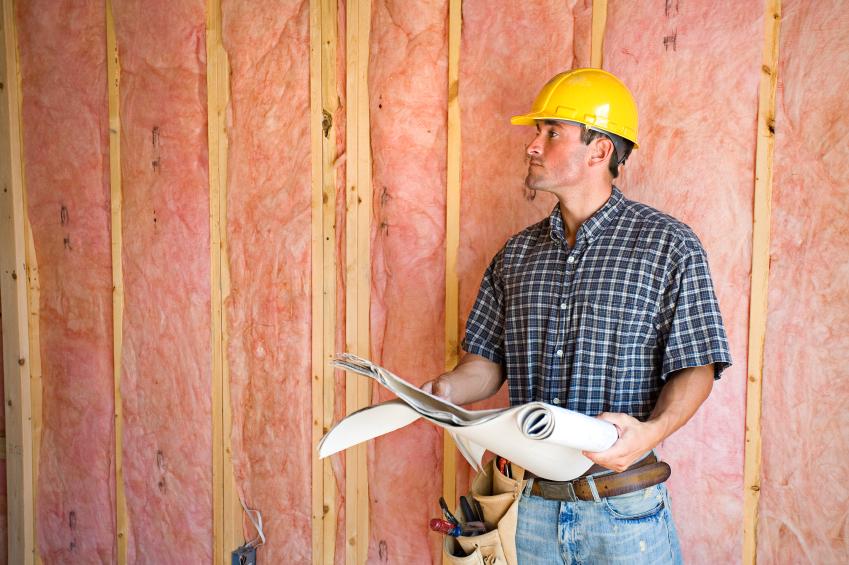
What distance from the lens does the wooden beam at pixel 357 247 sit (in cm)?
248

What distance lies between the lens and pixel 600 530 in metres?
1.63

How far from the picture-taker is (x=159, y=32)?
2865 millimetres

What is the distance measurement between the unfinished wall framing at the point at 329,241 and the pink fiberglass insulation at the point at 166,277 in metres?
0.01

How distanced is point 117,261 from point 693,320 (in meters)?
2.47

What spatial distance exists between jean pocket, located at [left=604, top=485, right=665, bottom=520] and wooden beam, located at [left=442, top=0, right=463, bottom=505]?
0.81 metres

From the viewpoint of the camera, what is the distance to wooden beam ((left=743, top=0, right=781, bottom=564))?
1872 mm

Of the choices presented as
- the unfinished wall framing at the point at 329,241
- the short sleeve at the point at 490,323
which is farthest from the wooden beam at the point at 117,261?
the short sleeve at the point at 490,323

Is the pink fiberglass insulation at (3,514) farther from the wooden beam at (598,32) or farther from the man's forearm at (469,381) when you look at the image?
the wooden beam at (598,32)

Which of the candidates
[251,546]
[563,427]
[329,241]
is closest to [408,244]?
[329,241]

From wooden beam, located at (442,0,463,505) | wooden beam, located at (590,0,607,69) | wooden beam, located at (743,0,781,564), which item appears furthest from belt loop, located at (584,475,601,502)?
wooden beam, located at (590,0,607,69)

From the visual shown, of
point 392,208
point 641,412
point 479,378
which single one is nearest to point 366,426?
point 479,378

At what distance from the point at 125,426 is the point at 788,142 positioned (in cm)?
284

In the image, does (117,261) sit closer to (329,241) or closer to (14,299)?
(14,299)

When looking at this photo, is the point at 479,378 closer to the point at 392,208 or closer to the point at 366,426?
the point at 366,426
